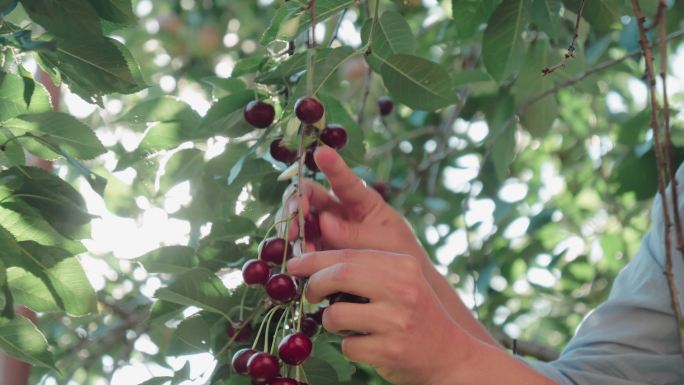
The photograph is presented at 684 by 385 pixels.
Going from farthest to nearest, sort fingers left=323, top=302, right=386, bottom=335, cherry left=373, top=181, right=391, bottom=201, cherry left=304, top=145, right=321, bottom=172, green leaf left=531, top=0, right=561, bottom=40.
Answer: cherry left=373, top=181, right=391, bottom=201
green leaf left=531, top=0, right=561, bottom=40
cherry left=304, top=145, right=321, bottom=172
fingers left=323, top=302, right=386, bottom=335

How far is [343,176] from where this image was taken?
117cm

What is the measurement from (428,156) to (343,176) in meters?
1.40

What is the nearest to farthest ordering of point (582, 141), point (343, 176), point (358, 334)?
1. point (358, 334)
2. point (343, 176)
3. point (582, 141)

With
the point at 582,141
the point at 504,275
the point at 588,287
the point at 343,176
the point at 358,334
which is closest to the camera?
the point at 358,334

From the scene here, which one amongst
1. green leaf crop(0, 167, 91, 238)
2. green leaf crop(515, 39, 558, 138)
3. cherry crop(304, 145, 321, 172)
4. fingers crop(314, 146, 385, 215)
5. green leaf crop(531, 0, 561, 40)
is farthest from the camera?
green leaf crop(515, 39, 558, 138)

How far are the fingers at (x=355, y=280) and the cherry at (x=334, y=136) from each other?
294mm

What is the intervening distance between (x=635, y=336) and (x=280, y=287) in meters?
0.58

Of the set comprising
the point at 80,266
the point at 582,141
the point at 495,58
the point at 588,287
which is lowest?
the point at 588,287

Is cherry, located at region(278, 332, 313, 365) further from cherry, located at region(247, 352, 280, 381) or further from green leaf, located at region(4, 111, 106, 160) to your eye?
green leaf, located at region(4, 111, 106, 160)

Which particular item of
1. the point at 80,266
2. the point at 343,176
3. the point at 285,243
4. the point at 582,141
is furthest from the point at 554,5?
the point at 582,141

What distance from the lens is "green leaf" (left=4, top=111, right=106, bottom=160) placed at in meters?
1.01

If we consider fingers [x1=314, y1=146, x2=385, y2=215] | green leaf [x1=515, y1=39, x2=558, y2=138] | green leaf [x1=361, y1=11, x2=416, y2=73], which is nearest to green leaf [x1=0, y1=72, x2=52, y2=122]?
fingers [x1=314, y1=146, x2=385, y2=215]

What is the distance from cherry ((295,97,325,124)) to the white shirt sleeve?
0.43m

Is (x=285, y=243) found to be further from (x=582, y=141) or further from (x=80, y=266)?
(x=582, y=141)
